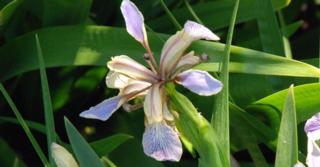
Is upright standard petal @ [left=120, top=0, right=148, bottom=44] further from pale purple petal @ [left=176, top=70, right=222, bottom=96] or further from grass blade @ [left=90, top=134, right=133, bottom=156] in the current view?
grass blade @ [left=90, top=134, right=133, bottom=156]

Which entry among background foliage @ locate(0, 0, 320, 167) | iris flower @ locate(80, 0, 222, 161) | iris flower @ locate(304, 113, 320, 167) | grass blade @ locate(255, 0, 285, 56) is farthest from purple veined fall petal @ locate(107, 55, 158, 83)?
grass blade @ locate(255, 0, 285, 56)

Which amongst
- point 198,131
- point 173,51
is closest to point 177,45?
point 173,51

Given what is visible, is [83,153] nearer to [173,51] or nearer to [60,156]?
[60,156]

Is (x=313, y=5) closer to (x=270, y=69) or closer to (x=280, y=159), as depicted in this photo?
(x=270, y=69)

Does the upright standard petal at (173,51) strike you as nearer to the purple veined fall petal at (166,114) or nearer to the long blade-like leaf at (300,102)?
the purple veined fall petal at (166,114)

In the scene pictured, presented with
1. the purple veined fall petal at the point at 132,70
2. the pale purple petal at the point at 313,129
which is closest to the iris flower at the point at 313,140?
the pale purple petal at the point at 313,129
